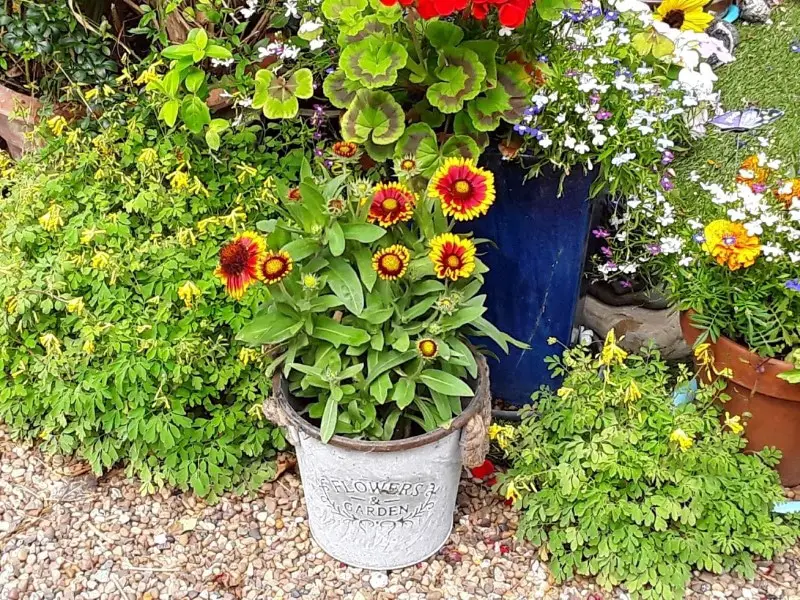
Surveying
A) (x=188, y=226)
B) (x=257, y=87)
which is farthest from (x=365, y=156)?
(x=188, y=226)

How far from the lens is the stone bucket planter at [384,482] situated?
1.79m

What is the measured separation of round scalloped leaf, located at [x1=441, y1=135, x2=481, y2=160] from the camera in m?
1.95

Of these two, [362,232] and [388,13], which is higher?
[388,13]

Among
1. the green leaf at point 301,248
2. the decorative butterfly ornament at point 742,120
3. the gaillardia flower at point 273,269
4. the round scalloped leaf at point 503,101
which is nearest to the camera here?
the gaillardia flower at point 273,269

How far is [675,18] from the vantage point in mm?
2188

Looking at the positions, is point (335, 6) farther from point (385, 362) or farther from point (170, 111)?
point (385, 362)

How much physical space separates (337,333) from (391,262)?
0.22m

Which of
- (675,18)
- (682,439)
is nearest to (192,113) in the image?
(675,18)

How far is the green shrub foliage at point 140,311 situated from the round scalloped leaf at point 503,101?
61 centimetres

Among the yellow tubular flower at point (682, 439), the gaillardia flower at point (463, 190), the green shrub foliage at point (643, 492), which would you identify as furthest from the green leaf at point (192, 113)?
the yellow tubular flower at point (682, 439)

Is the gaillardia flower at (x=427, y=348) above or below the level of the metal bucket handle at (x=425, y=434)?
above

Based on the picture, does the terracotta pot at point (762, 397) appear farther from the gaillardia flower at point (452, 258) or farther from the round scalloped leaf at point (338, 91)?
the round scalloped leaf at point (338, 91)

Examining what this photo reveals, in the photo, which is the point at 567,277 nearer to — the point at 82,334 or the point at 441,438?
the point at 441,438

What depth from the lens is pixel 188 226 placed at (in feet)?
7.40
